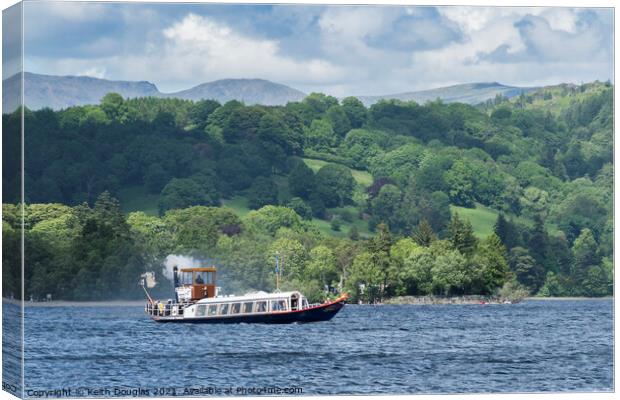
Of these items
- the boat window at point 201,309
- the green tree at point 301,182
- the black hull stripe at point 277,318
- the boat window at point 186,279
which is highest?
the green tree at point 301,182

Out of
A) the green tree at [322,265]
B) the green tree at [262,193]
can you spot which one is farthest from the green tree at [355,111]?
the green tree at [322,265]

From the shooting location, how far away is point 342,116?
133 meters

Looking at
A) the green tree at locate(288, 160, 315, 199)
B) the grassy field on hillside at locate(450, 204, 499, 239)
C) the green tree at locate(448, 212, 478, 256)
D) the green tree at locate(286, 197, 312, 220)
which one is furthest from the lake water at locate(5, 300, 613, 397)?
the green tree at locate(288, 160, 315, 199)

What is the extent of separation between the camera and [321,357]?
43094mm

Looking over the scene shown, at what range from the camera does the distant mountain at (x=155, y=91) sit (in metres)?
61.3

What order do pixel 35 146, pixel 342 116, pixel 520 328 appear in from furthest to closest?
pixel 342 116, pixel 35 146, pixel 520 328

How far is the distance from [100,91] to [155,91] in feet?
22.2

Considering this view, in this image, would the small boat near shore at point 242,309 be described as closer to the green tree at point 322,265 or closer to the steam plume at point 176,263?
the steam plume at point 176,263

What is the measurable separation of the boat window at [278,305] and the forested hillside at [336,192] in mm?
13502

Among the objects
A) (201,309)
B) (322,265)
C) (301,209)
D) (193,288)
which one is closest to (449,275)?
(322,265)

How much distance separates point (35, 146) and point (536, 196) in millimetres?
42555

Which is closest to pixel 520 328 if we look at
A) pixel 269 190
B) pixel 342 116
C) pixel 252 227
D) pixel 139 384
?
pixel 139 384

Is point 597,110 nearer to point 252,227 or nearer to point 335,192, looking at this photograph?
point 335,192

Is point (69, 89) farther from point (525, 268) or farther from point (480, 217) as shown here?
point (480, 217)
